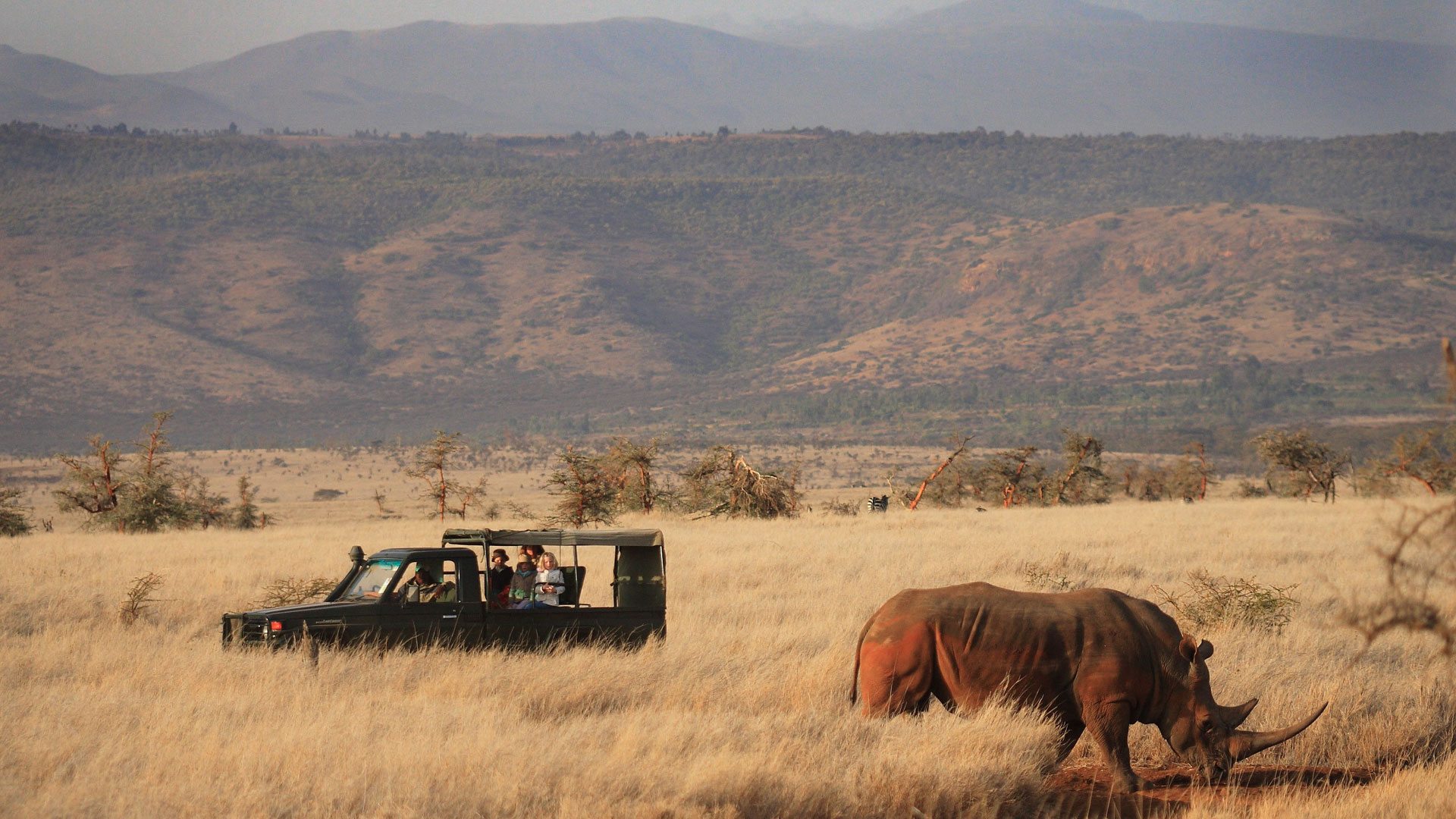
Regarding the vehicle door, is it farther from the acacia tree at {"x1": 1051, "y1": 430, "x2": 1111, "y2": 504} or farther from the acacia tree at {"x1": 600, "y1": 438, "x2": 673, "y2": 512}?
the acacia tree at {"x1": 1051, "y1": 430, "x2": 1111, "y2": 504}

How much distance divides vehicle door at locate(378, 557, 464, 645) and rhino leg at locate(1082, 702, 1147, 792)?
18.8 feet

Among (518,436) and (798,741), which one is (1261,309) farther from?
(798,741)

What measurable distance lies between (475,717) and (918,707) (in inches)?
116

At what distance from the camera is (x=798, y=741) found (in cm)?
874

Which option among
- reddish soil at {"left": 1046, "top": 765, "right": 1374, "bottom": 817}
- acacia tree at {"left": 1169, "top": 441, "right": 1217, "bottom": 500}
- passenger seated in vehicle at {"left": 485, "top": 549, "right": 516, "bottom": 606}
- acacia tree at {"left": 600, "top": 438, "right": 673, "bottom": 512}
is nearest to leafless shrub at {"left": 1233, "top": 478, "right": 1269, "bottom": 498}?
acacia tree at {"left": 1169, "top": 441, "right": 1217, "bottom": 500}

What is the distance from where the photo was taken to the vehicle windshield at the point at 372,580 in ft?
39.9

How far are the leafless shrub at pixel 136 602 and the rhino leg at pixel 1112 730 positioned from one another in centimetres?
1101

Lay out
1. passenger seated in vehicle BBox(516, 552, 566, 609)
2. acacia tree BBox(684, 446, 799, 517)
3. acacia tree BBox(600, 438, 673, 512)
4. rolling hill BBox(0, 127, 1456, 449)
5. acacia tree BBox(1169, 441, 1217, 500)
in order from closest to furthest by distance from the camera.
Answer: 1. passenger seated in vehicle BBox(516, 552, 566, 609)
2. acacia tree BBox(684, 446, 799, 517)
3. acacia tree BBox(600, 438, 673, 512)
4. acacia tree BBox(1169, 441, 1217, 500)
5. rolling hill BBox(0, 127, 1456, 449)

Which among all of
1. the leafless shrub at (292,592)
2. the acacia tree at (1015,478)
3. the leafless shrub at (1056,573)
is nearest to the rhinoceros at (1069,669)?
the leafless shrub at (1056,573)

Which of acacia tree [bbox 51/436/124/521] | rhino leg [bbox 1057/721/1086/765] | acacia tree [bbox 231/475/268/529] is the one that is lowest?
acacia tree [bbox 231/475/268/529]

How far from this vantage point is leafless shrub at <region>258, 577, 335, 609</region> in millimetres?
16411

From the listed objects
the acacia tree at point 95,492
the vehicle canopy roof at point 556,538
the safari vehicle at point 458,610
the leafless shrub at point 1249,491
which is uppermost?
the vehicle canopy roof at point 556,538

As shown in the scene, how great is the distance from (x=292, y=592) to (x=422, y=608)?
17.0 ft

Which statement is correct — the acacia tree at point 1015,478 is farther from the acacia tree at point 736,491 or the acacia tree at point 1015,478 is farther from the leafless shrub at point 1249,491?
the acacia tree at point 736,491
